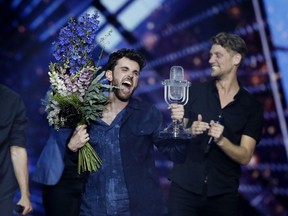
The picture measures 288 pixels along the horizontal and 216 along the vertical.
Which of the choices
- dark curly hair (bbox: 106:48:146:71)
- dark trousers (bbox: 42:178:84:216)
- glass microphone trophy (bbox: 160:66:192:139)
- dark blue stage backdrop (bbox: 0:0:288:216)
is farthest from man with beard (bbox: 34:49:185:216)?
dark blue stage backdrop (bbox: 0:0:288:216)

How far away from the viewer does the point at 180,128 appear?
3332 millimetres

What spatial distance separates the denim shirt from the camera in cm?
301

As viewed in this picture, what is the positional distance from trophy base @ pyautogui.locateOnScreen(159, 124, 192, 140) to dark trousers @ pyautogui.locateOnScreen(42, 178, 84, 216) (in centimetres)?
92

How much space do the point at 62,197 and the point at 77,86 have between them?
1.18m

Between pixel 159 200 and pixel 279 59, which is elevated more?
pixel 279 59

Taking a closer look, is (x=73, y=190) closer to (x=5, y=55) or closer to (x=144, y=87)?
(x=144, y=87)

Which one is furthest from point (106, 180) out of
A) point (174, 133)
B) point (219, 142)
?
point (219, 142)

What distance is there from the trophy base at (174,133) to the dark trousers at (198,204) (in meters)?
0.56

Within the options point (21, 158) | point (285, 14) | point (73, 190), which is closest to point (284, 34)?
point (285, 14)

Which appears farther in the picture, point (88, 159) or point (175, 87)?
point (175, 87)

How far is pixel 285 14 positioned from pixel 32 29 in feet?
7.81

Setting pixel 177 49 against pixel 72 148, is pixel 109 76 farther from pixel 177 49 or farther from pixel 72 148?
pixel 177 49

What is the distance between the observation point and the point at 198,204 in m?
3.71

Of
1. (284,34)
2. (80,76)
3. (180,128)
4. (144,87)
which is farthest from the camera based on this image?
(144,87)
